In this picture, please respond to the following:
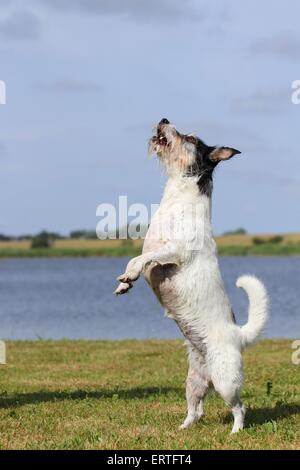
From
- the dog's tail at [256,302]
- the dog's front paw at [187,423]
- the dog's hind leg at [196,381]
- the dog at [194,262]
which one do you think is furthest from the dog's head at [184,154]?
the dog's front paw at [187,423]

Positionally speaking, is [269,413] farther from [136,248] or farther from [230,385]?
[136,248]

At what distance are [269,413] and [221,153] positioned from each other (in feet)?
10.4

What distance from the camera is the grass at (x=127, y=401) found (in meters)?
8.60

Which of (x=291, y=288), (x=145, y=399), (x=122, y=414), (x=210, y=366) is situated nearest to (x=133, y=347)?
(x=145, y=399)

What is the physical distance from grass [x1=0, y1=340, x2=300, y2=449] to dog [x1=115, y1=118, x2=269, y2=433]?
675 mm

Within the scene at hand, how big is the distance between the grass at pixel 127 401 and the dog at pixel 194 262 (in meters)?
0.68

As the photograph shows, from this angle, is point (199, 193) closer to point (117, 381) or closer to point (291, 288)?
point (117, 381)

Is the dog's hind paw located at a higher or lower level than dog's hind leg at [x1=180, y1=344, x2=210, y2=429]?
higher

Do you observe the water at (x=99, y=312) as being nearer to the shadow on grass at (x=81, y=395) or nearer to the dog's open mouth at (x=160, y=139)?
the shadow on grass at (x=81, y=395)

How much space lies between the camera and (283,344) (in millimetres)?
18781

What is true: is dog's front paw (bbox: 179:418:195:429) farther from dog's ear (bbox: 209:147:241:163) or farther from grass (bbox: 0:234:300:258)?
grass (bbox: 0:234:300:258)

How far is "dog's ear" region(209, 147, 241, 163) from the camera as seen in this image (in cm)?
865

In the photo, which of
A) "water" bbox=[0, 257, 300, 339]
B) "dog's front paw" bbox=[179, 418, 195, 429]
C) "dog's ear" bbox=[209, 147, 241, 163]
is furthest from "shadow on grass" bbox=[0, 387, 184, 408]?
"water" bbox=[0, 257, 300, 339]
